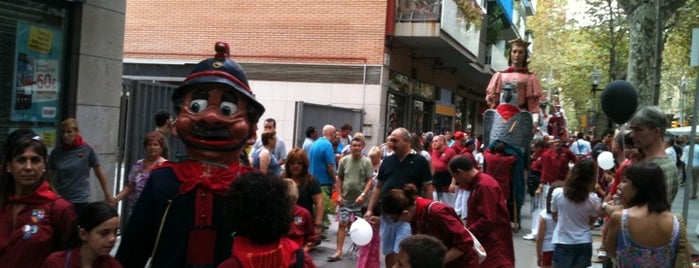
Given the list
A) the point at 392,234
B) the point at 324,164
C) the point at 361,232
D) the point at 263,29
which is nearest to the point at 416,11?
the point at 263,29

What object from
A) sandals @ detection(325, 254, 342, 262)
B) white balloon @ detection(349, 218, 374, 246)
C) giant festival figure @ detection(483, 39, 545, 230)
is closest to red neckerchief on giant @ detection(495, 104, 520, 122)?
giant festival figure @ detection(483, 39, 545, 230)

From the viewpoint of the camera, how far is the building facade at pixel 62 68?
7.34m

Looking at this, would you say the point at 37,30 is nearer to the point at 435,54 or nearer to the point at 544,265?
the point at 544,265

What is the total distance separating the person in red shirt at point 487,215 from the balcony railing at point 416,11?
1269 cm

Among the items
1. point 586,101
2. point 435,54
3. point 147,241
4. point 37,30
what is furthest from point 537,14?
point 147,241

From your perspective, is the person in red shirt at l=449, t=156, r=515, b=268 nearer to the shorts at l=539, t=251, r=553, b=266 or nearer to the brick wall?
the shorts at l=539, t=251, r=553, b=266

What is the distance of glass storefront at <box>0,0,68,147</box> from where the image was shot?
23.9 feet

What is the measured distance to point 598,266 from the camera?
894 centimetres

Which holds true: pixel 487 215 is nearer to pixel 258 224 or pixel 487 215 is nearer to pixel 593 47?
pixel 258 224

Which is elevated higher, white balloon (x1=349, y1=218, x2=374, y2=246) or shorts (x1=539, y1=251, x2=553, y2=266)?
white balloon (x1=349, y1=218, x2=374, y2=246)

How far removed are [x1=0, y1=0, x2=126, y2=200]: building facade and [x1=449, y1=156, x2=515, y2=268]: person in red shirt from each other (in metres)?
4.83

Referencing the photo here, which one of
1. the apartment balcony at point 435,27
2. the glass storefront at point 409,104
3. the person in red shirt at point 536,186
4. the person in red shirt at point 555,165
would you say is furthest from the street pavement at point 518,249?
the glass storefront at point 409,104

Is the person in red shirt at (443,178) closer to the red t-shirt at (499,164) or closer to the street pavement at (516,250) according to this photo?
the street pavement at (516,250)

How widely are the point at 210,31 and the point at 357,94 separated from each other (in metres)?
4.75
